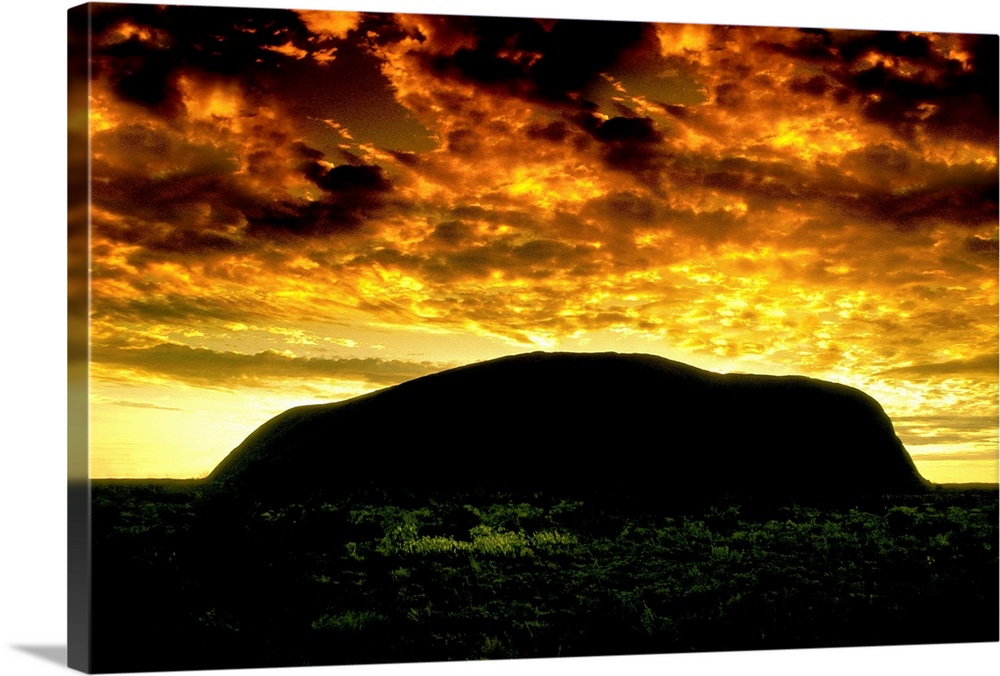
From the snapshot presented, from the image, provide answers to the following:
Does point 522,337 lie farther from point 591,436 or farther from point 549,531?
point 549,531

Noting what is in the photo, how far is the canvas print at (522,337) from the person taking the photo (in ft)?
29.8

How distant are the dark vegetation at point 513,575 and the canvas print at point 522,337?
21mm

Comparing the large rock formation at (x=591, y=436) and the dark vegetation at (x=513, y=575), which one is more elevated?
the large rock formation at (x=591, y=436)

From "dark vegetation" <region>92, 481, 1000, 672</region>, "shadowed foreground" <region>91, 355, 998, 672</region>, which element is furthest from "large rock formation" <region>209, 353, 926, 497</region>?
"dark vegetation" <region>92, 481, 1000, 672</region>

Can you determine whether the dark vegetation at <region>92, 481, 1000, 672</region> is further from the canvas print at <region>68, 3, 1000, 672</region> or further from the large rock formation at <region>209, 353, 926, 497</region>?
the large rock formation at <region>209, 353, 926, 497</region>

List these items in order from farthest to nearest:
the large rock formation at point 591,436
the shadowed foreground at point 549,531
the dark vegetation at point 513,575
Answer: the large rock formation at point 591,436 < the shadowed foreground at point 549,531 < the dark vegetation at point 513,575

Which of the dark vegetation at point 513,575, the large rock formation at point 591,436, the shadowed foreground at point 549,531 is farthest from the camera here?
the large rock formation at point 591,436

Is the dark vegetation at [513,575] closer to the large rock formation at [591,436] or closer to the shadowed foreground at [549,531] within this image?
the shadowed foreground at [549,531]

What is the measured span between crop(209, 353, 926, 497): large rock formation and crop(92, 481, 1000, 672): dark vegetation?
6.4 inches

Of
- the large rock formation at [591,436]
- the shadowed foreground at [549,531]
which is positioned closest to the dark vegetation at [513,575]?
the shadowed foreground at [549,531]

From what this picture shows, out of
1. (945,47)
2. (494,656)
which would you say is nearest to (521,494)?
(494,656)

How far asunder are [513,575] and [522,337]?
152 centimetres

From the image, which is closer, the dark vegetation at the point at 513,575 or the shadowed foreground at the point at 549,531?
the dark vegetation at the point at 513,575

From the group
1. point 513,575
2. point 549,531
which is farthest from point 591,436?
point 513,575
